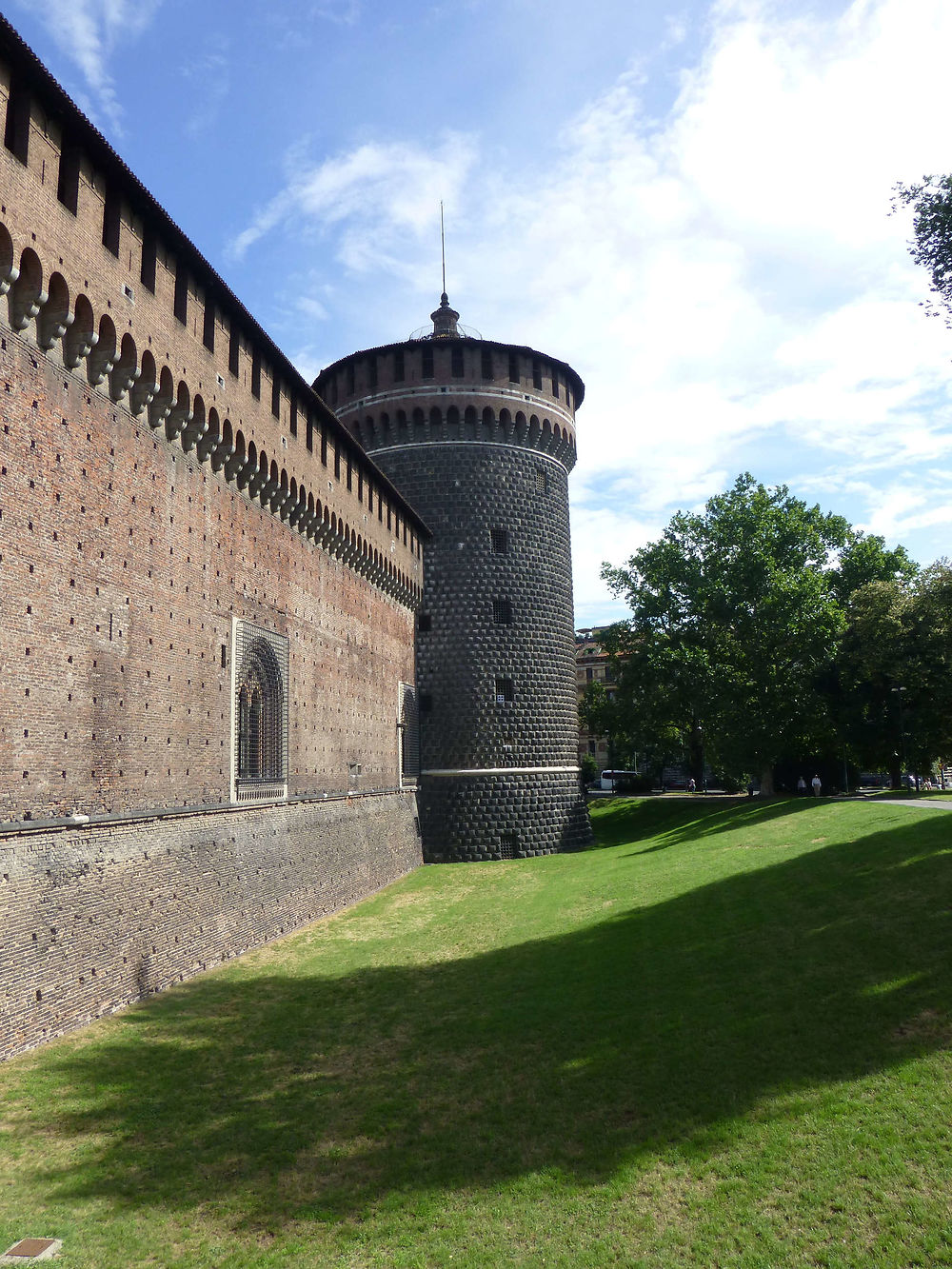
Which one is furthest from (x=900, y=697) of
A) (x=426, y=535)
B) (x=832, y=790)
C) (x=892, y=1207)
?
(x=892, y=1207)

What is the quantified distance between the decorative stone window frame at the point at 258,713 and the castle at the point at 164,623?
0.21 feet

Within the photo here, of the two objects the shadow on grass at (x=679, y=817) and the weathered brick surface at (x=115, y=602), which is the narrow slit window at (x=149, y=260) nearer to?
the weathered brick surface at (x=115, y=602)

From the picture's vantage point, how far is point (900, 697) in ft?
96.0

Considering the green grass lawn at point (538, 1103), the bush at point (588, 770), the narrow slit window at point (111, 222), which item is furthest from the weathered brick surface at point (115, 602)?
the bush at point (588, 770)

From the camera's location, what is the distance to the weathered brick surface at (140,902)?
980 centimetres

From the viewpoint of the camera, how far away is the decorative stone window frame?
53.6ft

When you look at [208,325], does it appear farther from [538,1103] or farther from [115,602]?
[538,1103]

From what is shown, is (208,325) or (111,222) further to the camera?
(208,325)

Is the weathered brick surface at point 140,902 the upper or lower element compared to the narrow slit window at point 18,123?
lower

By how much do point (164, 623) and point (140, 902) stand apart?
173 inches

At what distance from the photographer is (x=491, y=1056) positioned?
9.84m

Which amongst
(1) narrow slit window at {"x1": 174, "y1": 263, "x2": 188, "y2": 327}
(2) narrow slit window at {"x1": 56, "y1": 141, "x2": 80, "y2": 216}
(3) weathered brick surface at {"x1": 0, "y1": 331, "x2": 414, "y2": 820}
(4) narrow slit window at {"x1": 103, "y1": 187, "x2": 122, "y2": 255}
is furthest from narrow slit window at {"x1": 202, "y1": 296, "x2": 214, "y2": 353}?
(2) narrow slit window at {"x1": 56, "y1": 141, "x2": 80, "y2": 216}

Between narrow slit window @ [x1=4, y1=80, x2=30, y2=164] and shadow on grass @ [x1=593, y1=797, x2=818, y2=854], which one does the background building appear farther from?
shadow on grass @ [x1=593, y1=797, x2=818, y2=854]

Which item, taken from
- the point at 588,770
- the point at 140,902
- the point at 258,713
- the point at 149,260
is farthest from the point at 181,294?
the point at 588,770
